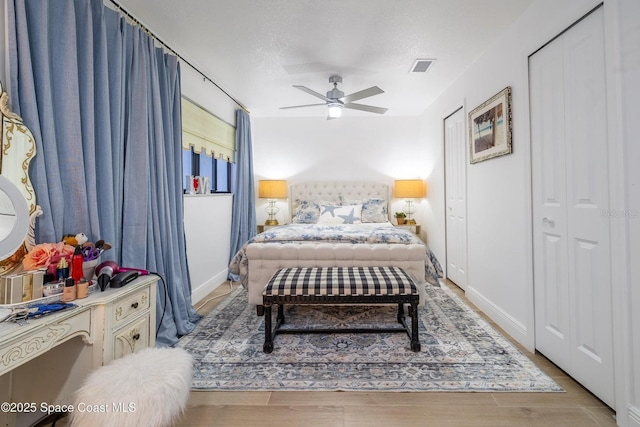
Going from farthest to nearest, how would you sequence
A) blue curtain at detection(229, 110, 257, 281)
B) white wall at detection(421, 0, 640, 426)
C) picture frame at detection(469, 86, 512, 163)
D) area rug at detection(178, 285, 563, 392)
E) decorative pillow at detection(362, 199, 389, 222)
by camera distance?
1. decorative pillow at detection(362, 199, 389, 222)
2. blue curtain at detection(229, 110, 257, 281)
3. picture frame at detection(469, 86, 512, 163)
4. area rug at detection(178, 285, 563, 392)
5. white wall at detection(421, 0, 640, 426)

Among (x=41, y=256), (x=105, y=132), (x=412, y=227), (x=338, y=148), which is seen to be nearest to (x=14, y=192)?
(x=41, y=256)

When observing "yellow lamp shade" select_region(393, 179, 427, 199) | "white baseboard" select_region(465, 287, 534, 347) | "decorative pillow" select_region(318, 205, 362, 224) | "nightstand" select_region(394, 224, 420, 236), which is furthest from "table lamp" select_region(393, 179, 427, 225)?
"white baseboard" select_region(465, 287, 534, 347)

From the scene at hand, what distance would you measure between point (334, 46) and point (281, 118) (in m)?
2.39

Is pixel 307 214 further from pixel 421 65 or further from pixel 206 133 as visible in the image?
pixel 421 65

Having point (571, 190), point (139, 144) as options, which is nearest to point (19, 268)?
point (139, 144)

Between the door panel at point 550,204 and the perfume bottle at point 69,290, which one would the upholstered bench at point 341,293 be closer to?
the door panel at point 550,204

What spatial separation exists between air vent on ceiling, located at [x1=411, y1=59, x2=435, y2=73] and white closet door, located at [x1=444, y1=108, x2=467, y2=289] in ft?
2.10

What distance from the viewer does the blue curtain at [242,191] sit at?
397 centimetres

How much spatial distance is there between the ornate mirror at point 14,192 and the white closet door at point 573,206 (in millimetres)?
2834

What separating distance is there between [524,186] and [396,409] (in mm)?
1769

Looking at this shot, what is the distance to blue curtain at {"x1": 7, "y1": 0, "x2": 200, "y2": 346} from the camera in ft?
4.57

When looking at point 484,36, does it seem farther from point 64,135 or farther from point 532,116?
point 64,135

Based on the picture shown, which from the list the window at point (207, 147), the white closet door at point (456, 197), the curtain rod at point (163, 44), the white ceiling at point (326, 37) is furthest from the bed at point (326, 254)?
the curtain rod at point (163, 44)

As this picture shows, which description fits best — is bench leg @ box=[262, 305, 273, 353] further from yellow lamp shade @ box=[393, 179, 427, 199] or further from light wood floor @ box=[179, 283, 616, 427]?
yellow lamp shade @ box=[393, 179, 427, 199]
